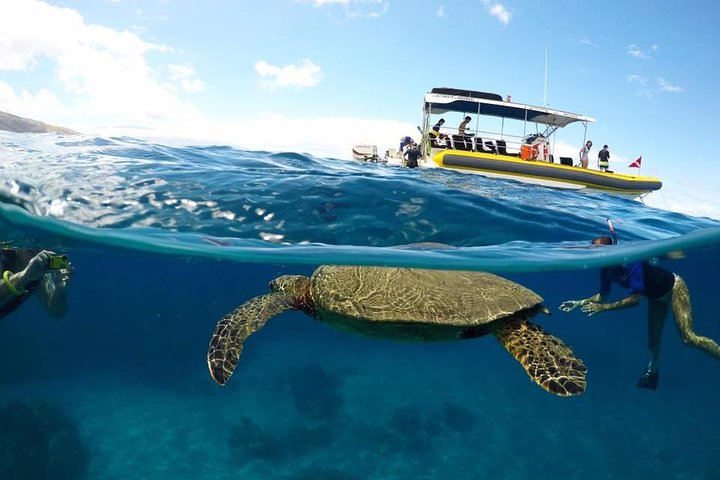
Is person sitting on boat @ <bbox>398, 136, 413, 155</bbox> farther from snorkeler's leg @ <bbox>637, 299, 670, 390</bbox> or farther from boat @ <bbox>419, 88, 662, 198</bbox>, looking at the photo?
snorkeler's leg @ <bbox>637, 299, 670, 390</bbox>

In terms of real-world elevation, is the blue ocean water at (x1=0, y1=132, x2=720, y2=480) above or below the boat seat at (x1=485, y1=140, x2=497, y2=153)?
below

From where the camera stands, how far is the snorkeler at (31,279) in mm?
7293

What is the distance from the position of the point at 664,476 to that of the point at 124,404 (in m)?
18.3

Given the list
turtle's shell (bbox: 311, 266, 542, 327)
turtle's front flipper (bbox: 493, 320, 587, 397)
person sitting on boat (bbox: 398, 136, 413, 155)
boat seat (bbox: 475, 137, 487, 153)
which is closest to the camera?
turtle's front flipper (bbox: 493, 320, 587, 397)

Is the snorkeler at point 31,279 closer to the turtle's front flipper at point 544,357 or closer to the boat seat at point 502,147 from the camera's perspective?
the turtle's front flipper at point 544,357

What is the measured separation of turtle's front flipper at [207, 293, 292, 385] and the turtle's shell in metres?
0.71

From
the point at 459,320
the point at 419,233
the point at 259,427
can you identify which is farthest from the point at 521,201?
the point at 259,427

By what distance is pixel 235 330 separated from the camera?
5.51m

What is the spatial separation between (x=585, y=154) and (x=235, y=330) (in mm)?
18614

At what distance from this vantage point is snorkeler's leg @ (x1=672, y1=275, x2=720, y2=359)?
339 inches

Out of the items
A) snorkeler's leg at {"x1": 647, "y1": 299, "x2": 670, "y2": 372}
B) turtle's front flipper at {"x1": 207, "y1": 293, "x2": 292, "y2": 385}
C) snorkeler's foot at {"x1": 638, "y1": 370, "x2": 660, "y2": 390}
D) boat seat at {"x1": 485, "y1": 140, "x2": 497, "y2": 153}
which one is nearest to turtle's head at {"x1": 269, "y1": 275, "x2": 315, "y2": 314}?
turtle's front flipper at {"x1": 207, "y1": 293, "x2": 292, "y2": 385}

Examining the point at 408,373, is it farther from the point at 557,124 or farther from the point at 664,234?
the point at 557,124

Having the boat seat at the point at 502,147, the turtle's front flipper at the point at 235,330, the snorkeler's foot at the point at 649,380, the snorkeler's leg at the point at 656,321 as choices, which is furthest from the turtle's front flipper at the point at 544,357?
the boat seat at the point at 502,147

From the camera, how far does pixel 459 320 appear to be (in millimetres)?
5449
